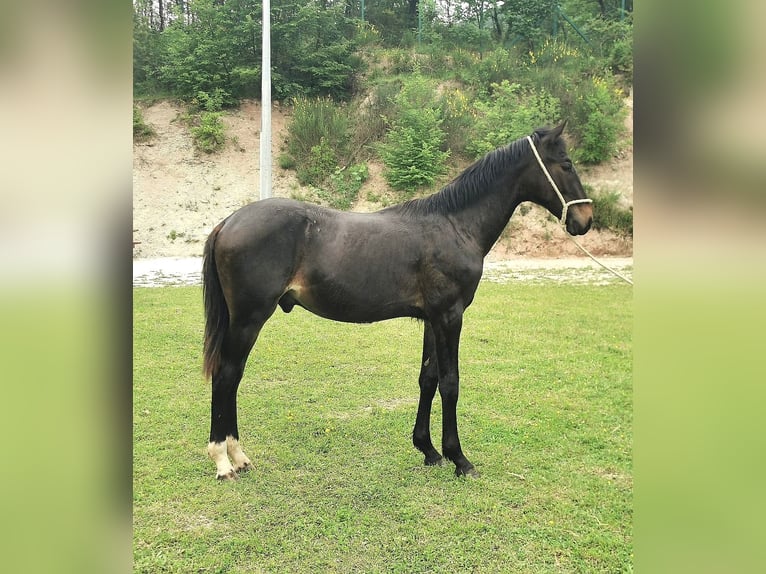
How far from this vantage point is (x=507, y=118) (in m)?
12.0

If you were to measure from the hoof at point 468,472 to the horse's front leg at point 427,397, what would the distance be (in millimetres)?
170

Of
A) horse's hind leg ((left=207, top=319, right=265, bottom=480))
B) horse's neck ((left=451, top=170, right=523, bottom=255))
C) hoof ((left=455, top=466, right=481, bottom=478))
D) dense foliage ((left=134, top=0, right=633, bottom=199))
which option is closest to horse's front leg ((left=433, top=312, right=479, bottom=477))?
hoof ((left=455, top=466, right=481, bottom=478))

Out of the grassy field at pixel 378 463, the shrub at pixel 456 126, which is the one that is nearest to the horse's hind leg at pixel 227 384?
the grassy field at pixel 378 463

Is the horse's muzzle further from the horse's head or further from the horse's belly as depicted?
the horse's belly

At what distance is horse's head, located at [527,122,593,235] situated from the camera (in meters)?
3.09

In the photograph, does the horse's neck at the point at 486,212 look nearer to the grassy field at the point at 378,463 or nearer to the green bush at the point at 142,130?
the grassy field at the point at 378,463

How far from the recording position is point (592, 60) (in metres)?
14.9

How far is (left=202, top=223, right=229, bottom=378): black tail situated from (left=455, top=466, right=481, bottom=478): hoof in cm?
160

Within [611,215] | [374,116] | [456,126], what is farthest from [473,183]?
[374,116]

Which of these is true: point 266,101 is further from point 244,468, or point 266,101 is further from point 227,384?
point 244,468

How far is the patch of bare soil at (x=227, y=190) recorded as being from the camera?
1046 centimetres

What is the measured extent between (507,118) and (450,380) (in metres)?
10.2
